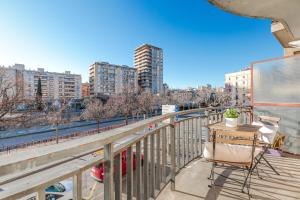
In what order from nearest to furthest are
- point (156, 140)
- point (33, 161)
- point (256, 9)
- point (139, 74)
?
point (33, 161) → point (156, 140) → point (256, 9) → point (139, 74)

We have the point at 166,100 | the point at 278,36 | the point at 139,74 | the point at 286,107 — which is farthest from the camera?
the point at 139,74

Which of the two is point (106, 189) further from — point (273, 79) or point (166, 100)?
point (166, 100)

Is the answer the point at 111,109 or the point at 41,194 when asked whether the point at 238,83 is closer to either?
the point at 111,109

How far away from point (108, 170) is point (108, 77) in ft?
224

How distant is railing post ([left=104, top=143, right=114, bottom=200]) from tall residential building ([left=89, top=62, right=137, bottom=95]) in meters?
62.6

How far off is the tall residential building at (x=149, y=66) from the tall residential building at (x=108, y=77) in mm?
7244

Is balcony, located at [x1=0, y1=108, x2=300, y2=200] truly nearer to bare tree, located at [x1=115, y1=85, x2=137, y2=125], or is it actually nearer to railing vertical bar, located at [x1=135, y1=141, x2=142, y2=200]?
railing vertical bar, located at [x1=135, y1=141, x2=142, y2=200]

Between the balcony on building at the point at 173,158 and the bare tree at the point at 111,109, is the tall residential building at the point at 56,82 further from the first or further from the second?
the balcony on building at the point at 173,158

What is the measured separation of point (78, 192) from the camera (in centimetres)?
89

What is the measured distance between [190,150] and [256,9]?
9.25 feet

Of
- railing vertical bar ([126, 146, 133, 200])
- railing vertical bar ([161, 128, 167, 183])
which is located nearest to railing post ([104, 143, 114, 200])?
railing vertical bar ([126, 146, 133, 200])

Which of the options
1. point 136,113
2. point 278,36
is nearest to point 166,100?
point 136,113

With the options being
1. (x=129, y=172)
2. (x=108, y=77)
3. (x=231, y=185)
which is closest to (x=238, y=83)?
(x=108, y=77)

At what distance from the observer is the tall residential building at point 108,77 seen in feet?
212
